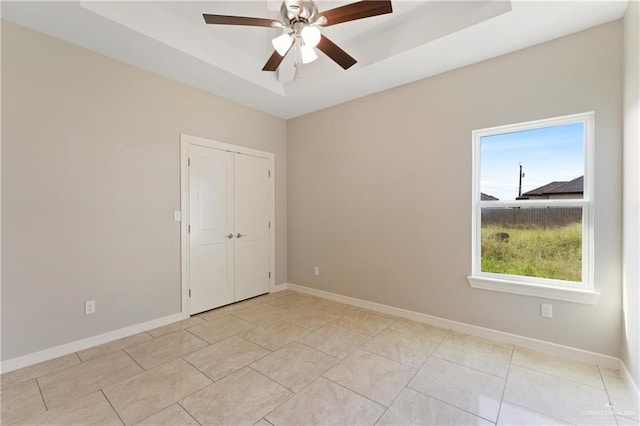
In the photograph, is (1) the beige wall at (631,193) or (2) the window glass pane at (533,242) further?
(2) the window glass pane at (533,242)

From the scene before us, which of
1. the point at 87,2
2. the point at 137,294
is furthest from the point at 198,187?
the point at 87,2

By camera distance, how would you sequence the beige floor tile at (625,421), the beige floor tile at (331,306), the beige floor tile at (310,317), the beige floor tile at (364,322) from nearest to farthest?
the beige floor tile at (625,421)
the beige floor tile at (364,322)
the beige floor tile at (310,317)
the beige floor tile at (331,306)

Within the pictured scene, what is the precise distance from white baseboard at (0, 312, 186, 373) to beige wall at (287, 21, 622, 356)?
206cm

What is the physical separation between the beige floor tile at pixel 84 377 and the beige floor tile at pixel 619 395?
3.43m

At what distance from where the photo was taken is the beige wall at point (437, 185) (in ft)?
7.53

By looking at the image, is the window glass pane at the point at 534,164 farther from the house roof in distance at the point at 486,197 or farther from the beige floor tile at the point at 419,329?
the beige floor tile at the point at 419,329

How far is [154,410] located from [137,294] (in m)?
1.53

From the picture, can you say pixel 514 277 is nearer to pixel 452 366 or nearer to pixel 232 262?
pixel 452 366

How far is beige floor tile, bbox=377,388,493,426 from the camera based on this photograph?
1715mm

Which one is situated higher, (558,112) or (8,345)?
(558,112)

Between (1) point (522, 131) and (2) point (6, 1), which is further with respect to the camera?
(1) point (522, 131)

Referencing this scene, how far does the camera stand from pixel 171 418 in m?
1.74

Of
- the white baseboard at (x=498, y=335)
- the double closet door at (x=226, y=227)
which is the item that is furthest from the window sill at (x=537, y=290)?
the double closet door at (x=226, y=227)

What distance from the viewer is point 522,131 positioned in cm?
272
